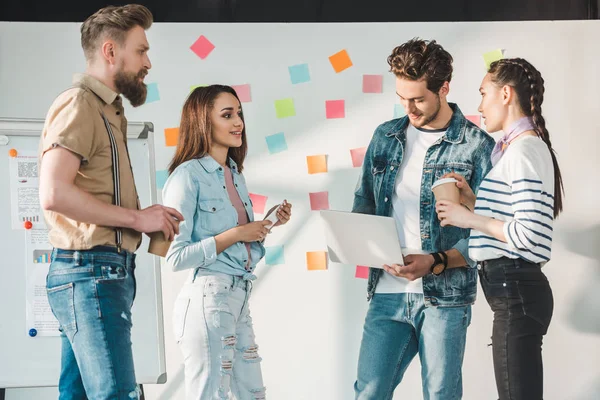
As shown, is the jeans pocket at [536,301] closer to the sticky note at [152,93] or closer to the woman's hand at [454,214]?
the woman's hand at [454,214]

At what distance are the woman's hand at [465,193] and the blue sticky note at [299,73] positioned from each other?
113cm

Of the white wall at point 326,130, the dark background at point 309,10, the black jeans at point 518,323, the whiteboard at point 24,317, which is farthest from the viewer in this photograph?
the dark background at point 309,10

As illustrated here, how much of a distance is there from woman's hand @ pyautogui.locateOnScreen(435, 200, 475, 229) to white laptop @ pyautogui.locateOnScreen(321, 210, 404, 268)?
142 millimetres

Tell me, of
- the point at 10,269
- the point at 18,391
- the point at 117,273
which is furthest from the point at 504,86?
the point at 18,391

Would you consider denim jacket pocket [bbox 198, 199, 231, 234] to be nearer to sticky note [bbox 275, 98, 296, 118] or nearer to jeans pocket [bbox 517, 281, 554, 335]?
jeans pocket [bbox 517, 281, 554, 335]

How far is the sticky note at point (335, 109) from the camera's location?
3234mm

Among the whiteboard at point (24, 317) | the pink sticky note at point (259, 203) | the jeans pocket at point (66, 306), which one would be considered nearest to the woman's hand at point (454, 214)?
the jeans pocket at point (66, 306)

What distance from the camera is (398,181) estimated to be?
7.86ft

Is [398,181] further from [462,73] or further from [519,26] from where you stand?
[519,26]

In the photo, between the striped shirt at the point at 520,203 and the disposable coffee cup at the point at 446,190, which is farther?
the disposable coffee cup at the point at 446,190

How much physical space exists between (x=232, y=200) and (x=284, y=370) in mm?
1114

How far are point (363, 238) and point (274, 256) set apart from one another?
1004 millimetres

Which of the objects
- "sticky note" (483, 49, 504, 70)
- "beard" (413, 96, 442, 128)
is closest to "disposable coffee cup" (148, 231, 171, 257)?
"beard" (413, 96, 442, 128)

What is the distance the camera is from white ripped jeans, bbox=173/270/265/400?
2.13m
